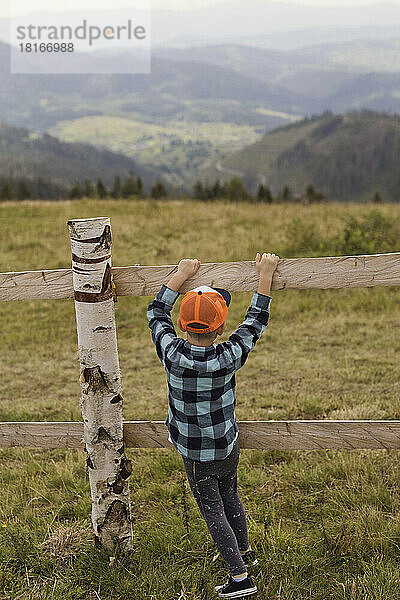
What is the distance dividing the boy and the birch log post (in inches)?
12.1

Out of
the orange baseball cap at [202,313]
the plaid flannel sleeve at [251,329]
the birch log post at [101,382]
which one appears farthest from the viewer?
the birch log post at [101,382]

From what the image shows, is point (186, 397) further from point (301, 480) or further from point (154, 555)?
point (301, 480)

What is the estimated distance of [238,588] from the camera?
2.74m

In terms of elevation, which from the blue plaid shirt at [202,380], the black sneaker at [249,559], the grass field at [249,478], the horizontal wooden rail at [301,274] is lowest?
the grass field at [249,478]

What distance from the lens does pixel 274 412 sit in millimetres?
5406

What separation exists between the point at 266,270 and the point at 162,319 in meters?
0.60

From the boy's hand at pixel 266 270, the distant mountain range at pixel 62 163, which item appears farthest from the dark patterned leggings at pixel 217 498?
the distant mountain range at pixel 62 163

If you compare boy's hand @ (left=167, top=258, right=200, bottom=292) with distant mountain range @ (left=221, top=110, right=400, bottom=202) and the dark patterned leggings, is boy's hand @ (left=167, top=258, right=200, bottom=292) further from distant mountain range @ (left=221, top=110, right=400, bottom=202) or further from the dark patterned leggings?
distant mountain range @ (left=221, top=110, right=400, bottom=202)

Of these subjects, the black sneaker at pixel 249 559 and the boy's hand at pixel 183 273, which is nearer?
the boy's hand at pixel 183 273

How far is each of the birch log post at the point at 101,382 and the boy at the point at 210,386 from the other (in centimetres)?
31

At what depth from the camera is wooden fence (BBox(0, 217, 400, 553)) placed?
2.67m

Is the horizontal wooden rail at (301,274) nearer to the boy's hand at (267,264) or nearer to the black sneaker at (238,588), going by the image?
the boy's hand at (267,264)

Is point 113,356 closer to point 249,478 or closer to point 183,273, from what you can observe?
point 183,273

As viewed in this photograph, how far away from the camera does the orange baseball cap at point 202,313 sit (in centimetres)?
239
